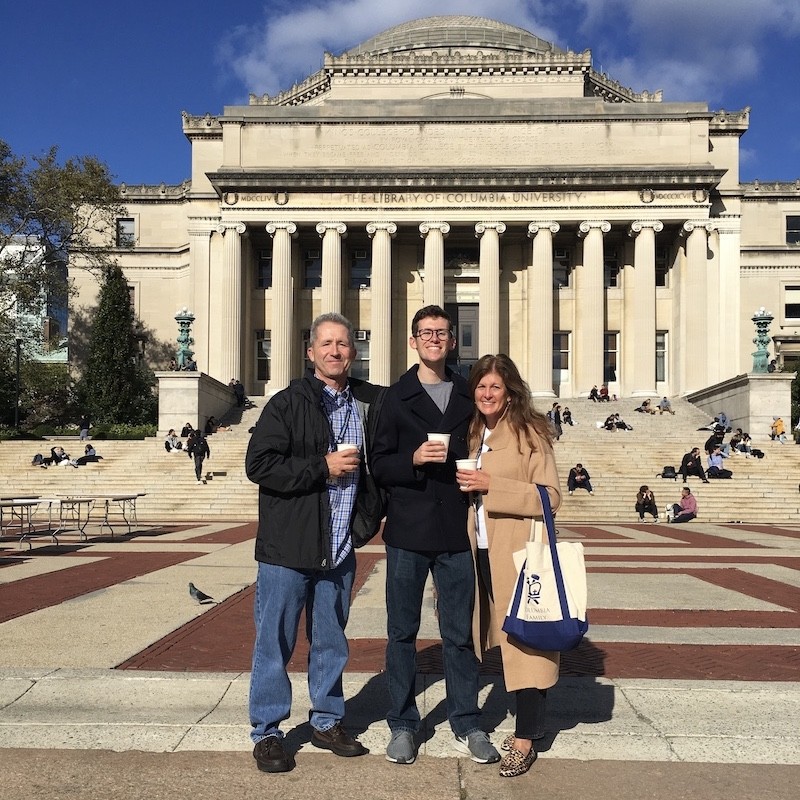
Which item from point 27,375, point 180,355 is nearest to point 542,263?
point 180,355

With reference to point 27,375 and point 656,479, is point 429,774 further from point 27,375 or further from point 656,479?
point 27,375

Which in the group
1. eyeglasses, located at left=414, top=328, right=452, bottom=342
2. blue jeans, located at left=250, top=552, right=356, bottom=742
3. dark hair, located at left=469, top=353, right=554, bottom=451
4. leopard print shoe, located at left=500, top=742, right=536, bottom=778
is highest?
eyeglasses, located at left=414, top=328, right=452, bottom=342

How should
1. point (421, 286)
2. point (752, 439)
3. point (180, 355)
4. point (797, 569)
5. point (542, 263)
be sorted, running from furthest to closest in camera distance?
1. point (421, 286)
2. point (542, 263)
3. point (180, 355)
4. point (752, 439)
5. point (797, 569)

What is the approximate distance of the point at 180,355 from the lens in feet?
129

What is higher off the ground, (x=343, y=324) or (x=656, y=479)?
(x=343, y=324)

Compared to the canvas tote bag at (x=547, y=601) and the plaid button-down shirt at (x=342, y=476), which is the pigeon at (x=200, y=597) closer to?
the plaid button-down shirt at (x=342, y=476)

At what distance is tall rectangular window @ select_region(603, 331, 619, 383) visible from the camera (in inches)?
1984

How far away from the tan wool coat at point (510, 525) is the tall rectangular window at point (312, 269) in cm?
4747

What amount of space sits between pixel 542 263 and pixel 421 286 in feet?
25.3

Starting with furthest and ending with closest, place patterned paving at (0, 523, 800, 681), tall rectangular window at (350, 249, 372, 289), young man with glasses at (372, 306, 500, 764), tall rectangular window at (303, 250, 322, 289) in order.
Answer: tall rectangular window at (350, 249, 372, 289) < tall rectangular window at (303, 250, 322, 289) < patterned paving at (0, 523, 800, 681) < young man with glasses at (372, 306, 500, 764)

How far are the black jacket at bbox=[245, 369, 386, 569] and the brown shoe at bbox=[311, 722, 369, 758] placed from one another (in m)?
0.94

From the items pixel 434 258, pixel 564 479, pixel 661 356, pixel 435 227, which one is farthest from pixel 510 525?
pixel 661 356

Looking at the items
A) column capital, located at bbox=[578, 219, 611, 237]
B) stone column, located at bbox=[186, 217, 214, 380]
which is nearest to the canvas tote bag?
column capital, located at bbox=[578, 219, 611, 237]

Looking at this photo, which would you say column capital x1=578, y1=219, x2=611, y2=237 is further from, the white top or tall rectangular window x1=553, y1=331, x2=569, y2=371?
the white top
